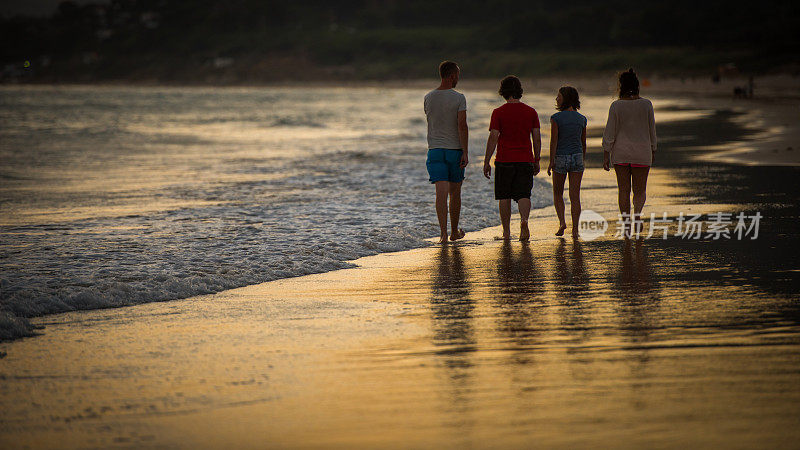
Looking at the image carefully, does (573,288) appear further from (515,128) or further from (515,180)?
(515,128)

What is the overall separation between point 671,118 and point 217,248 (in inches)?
1063

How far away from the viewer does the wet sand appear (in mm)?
3631

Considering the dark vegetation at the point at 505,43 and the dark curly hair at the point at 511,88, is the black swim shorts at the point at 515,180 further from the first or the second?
the dark vegetation at the point at 505,43

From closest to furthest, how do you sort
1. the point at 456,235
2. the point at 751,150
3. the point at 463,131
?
the point at 463,131, the point at 456,235, the point at 751,150

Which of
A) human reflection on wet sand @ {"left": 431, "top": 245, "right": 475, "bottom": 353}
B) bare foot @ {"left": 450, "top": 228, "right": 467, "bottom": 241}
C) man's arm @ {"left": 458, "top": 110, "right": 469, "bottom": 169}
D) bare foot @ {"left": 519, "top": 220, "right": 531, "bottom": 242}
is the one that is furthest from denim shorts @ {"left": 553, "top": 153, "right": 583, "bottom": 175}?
human reflection on wet sand @ {"left": 431, "top": 245, "right": 475, "bottom": 353}

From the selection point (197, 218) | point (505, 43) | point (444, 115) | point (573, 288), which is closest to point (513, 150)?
point (444, 115)

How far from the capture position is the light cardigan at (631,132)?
8352 millimetres

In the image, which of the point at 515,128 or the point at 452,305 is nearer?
the point at 452,305

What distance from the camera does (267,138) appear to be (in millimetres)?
30938

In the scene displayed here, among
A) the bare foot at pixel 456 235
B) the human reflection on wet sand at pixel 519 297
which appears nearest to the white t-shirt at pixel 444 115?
the bare foot at pixel 456 235

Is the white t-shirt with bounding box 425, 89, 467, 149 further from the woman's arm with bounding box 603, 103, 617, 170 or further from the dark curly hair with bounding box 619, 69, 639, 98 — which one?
the dark curly hair with bounding box 619, 69, 639, 98

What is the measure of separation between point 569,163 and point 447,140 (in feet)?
4.22

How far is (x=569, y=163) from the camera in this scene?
8648mm

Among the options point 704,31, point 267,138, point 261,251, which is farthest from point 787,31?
point 261,251
